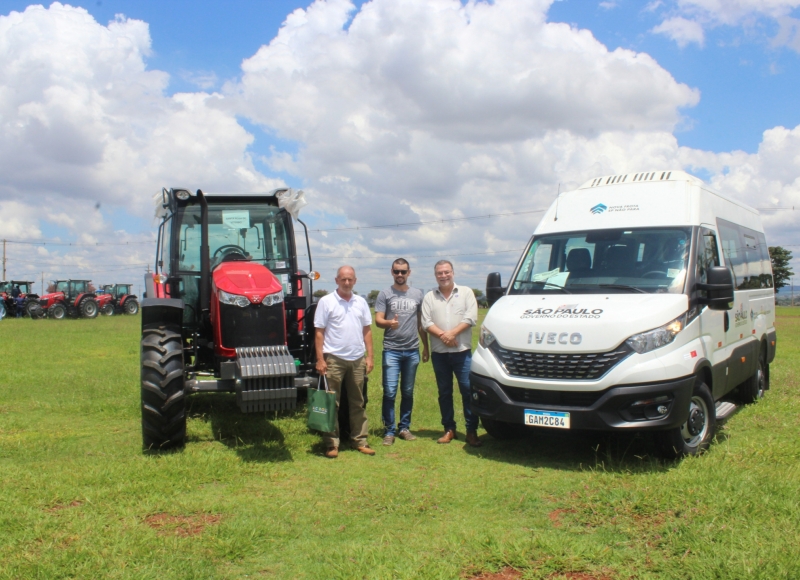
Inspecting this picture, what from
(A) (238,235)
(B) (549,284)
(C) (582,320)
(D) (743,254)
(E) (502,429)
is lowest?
(E) (502,429)

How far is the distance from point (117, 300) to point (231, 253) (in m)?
34.6

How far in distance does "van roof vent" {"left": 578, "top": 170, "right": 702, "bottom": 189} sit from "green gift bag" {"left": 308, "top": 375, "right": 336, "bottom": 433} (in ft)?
12.0

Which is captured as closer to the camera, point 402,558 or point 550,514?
point 402,558

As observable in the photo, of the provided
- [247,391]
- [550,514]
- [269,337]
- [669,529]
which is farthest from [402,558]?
[269,337]

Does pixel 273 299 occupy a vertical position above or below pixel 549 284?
below

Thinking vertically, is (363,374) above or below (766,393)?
above

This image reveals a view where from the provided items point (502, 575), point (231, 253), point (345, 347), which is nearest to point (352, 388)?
point (345, 347)

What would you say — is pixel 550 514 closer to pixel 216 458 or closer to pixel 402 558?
pixel 402 558

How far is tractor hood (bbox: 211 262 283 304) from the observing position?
6441 millimetres

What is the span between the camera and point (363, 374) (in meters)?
6.51

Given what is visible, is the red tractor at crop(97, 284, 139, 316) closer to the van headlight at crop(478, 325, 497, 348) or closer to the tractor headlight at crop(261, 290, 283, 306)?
the tractor headlight at crop(261, 290, 283, 306)

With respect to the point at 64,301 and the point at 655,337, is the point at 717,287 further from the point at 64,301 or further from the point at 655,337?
the point at 64,301

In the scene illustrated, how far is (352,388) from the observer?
6465mm

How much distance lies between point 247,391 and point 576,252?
3.42 meters
